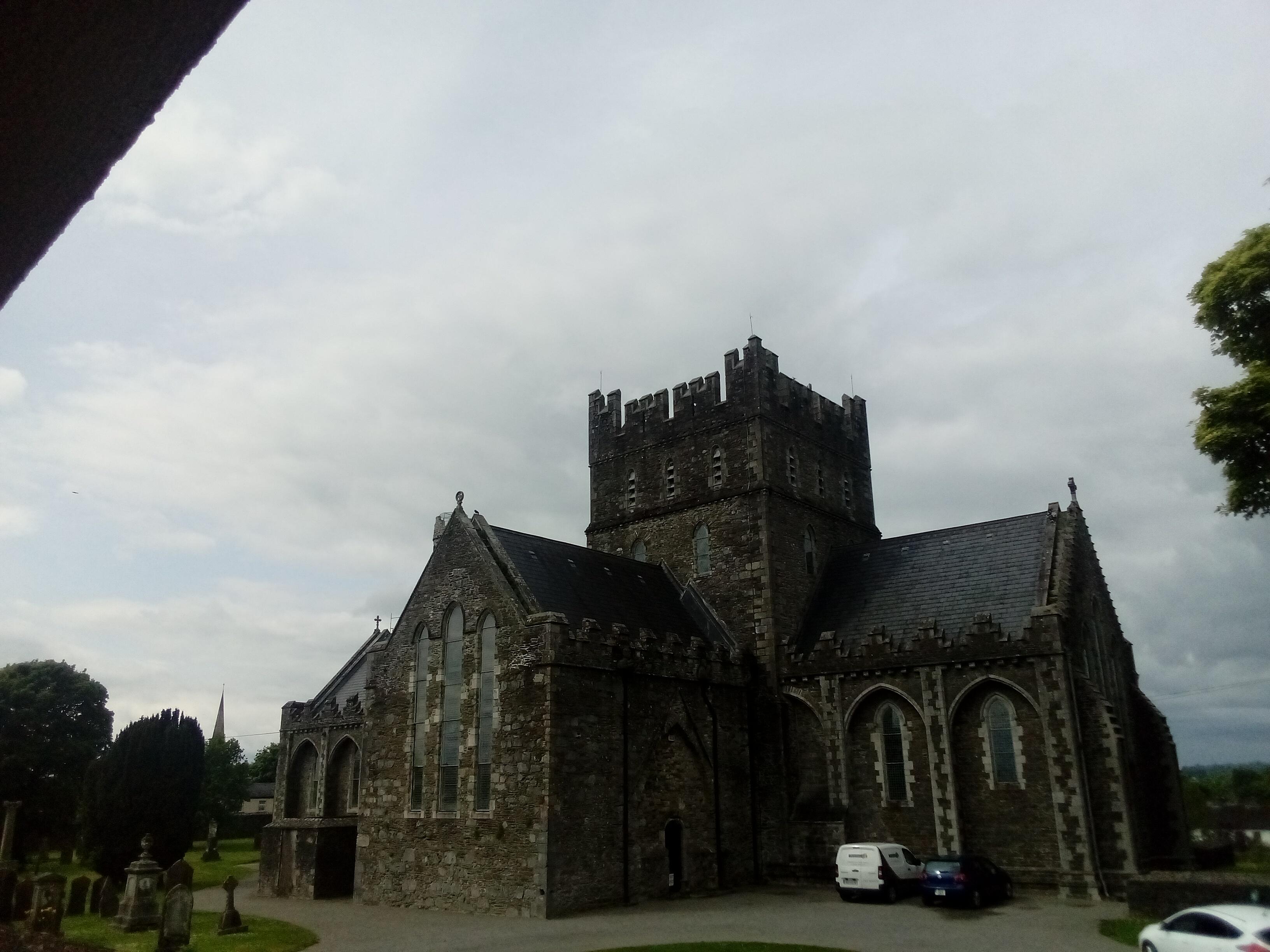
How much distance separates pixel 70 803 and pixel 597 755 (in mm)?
41503

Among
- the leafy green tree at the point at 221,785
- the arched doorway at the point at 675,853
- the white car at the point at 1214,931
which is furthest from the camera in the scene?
the leafy green tree at the point at 221,785

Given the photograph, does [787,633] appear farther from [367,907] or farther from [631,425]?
[367,907]

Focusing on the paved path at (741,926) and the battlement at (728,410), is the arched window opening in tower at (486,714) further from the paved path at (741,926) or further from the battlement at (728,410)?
the battlement at (728,410)

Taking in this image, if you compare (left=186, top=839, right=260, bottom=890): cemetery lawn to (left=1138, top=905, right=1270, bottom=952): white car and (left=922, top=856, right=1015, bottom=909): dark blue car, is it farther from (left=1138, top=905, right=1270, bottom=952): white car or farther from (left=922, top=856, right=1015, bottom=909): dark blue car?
(left=1138, top=905, right=1270, bottom=952): white car

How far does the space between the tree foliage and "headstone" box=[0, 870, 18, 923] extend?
8.64 metres

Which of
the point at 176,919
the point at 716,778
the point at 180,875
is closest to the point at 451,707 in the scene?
the point at 180,875

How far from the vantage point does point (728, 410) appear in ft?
Result: 123

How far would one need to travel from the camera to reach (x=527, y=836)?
976 inches

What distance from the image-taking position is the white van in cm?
2608

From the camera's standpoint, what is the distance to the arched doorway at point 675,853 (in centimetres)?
2784

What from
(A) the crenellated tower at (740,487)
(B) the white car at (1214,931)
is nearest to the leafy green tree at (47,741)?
(A) the crenellated tower at (740,487)

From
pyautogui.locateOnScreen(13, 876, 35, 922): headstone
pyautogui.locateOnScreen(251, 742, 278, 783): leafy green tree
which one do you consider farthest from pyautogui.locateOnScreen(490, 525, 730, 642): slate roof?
pyautogui.locateOnScreen(251, 742, 278, 783): leafy green tree

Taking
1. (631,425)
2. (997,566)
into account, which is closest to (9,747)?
(631,425)

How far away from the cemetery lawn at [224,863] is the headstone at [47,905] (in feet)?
18.9
